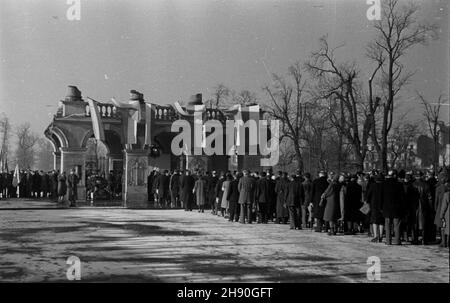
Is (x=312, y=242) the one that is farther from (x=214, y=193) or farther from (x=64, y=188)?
(x=64, y=188)

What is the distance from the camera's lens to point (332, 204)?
1586 cm

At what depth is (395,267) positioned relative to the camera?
10.2 metres

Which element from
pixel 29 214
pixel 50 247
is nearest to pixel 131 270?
pixel 50 247

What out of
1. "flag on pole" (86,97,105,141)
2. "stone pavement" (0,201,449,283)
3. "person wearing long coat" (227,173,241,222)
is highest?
"flag on pole" (86,97,105,141)

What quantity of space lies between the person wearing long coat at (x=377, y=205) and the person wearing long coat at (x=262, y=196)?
202 inches

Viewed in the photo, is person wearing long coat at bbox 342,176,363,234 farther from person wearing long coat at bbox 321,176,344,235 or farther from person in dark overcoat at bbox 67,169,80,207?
person in dark overcoat at bbox 67,169,80,207

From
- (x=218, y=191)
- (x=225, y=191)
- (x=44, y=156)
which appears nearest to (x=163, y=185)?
(x=218, y=191)

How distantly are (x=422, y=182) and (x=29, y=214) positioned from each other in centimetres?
1450

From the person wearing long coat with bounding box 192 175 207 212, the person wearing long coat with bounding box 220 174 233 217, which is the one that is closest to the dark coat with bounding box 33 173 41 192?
the person wearing long coat with bounding box 192 175 207 212

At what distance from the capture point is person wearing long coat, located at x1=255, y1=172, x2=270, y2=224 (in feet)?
62.5

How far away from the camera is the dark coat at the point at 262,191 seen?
62.4 feet

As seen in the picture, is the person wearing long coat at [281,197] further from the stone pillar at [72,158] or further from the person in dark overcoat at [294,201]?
the stone pillar at [72,158]

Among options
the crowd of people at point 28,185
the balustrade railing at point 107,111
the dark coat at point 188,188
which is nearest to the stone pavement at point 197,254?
the dark coat at point 188,188

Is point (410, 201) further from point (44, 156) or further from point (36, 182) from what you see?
point (44, 156)
